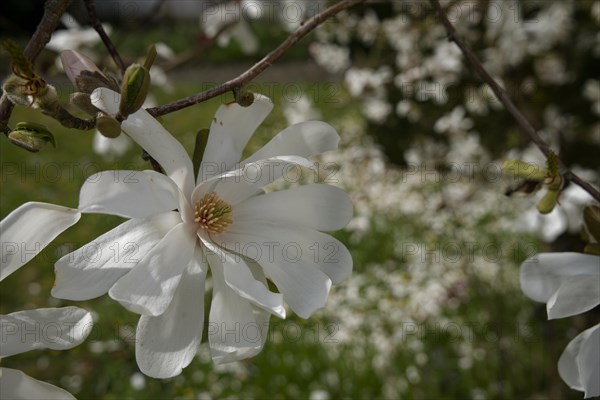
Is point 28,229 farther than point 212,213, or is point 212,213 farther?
point 212,213

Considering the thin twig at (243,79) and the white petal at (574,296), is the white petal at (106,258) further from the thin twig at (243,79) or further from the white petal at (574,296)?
the white petal at (574,296)

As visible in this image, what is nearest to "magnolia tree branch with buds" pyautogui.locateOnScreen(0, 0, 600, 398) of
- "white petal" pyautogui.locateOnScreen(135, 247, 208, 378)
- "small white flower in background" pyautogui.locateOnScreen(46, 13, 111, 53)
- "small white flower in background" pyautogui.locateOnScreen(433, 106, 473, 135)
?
"white petal" pyautogui.locateOnScreen(135, 247, 208, 378)

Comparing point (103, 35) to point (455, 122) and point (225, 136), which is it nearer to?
point (225, 136)

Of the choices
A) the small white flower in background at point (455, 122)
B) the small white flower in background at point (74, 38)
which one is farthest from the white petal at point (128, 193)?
the small white flower in background at point (455, 122)

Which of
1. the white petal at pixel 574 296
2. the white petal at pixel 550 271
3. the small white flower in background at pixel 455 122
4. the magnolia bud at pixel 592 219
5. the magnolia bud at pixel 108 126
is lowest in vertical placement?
the small white flower in background at pixel 455 122

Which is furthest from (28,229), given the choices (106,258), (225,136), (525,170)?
(525,170)

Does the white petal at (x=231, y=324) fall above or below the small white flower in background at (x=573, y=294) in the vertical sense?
above
